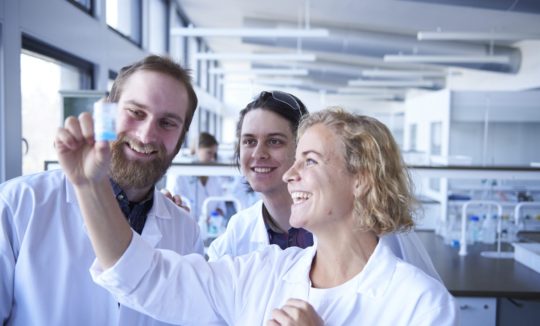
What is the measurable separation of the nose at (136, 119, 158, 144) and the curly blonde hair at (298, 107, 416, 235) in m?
0.53

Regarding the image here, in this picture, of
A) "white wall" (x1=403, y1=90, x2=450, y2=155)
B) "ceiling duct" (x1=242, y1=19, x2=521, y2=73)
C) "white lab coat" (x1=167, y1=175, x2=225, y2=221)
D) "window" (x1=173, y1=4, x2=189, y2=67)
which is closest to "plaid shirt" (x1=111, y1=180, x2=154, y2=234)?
"white lab coat" (x1=167, y1=175, x2=225, y2=221)

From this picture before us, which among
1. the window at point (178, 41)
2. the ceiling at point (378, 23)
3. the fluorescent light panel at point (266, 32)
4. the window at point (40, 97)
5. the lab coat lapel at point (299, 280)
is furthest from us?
the window at point (178, 41)

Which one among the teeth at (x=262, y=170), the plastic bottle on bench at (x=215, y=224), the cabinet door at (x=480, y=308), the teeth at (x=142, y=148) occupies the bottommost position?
the cabinet door at (x=480, y=308)

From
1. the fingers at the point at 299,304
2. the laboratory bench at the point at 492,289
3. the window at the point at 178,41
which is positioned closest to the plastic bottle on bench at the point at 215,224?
the laboratory bench at the point at 492,289

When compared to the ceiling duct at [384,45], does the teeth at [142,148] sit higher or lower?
lower

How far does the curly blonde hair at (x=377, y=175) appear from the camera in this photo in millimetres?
1125

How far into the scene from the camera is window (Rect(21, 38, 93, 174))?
11.0ft

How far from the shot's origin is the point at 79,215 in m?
1.31

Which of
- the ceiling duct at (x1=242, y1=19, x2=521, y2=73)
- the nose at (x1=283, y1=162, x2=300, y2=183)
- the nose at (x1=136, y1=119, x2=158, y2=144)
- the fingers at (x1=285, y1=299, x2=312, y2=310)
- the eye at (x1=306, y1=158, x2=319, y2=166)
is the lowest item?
the fingers at (x1=285, y1=299, x2=312, y2=310)

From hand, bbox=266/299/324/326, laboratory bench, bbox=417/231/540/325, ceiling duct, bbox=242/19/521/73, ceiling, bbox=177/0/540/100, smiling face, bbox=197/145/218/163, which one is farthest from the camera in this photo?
ceiling duct, bbox=242/19/521/73

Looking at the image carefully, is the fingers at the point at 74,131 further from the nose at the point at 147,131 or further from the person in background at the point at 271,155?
the person in background at the point at 271,155

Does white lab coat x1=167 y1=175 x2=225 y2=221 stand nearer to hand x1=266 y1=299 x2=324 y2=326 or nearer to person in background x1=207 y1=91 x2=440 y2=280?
person in background x1=207 y1=91 x2=440 y2=280

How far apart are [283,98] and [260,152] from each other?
237 mm

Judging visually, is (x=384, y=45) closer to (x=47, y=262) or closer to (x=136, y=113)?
(x=136, y=113)
